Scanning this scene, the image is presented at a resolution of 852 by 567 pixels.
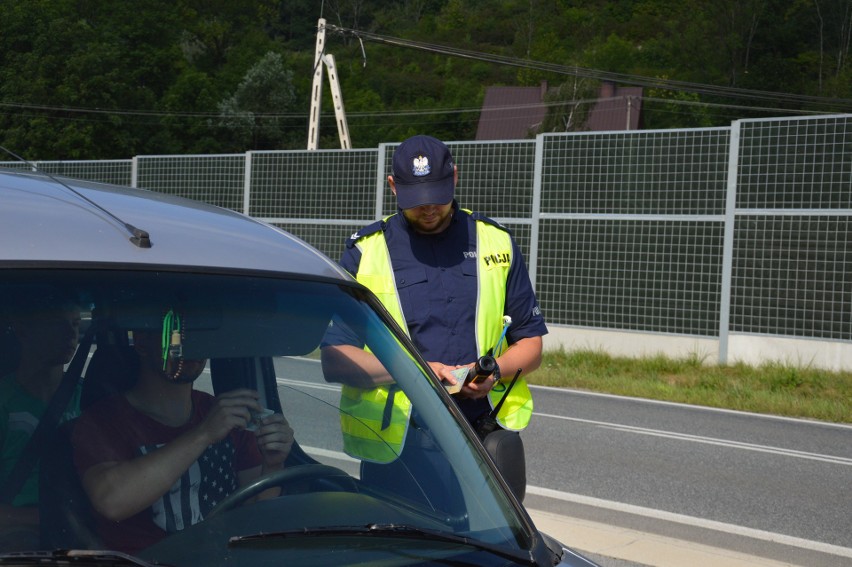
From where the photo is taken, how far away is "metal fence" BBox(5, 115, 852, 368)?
15445 millimetres

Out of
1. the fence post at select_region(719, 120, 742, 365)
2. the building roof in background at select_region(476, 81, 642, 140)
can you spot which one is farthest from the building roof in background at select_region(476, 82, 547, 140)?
the fence post at select_region(719, 120, 742, 365)

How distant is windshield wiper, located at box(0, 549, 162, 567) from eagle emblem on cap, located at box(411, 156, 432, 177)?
6.68 ft

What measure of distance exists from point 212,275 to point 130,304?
0.21 metres

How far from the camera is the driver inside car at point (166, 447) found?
2.19m

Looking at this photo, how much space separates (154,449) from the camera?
231cm

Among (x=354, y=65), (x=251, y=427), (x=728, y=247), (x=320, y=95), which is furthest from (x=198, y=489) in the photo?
(x=354, y=65)

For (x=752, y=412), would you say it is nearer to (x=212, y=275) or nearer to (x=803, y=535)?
(x=803, y=535)

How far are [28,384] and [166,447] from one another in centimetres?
30

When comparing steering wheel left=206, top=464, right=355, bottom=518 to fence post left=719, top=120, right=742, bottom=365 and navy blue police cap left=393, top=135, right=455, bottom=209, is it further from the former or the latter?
fence post left=719, top=120, right=742, bottom=365

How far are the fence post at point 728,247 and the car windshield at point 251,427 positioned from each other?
1405 centimetres

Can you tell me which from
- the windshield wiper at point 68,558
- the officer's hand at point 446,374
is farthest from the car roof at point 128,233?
the officer's hand at point 446,374

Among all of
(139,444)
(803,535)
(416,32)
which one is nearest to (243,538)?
(139,444)

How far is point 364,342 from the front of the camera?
8.99 feet

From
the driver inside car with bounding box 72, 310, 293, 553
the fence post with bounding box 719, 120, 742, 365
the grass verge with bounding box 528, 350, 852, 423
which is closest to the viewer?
the driver inside car with bounding box 72, 310, 293, 553
